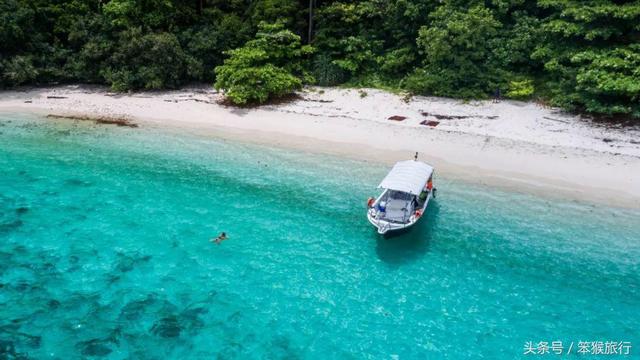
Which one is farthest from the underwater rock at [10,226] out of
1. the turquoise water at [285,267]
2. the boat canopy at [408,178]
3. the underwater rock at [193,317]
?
the boat canopy at [408,178]

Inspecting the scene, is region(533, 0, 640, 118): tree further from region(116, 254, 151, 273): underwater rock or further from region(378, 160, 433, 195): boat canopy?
region(116, 254, 151, 273): underwater rock

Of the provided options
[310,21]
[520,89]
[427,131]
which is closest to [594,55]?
[520,89]

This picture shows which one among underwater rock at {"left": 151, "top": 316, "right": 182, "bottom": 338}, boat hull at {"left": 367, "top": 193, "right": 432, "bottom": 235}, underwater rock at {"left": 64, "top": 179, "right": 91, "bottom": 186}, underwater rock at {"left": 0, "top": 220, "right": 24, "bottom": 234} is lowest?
underwater rock at {"left": 151, "top": 316, "right": 182, "bottom": 338}

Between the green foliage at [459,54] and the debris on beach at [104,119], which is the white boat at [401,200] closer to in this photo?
the green foliage at [459,54]

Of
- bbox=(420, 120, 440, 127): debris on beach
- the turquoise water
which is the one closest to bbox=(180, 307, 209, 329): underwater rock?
the turquoise water

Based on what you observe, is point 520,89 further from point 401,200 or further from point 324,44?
point 401,200

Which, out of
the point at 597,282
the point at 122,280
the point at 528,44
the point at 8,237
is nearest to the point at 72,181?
the point at 8,237

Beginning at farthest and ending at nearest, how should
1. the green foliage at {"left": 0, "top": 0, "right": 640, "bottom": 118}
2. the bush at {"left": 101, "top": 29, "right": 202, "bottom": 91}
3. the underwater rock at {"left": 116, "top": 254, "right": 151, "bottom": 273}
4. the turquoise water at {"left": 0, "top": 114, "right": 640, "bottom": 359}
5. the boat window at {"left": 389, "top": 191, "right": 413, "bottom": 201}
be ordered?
the bush at {"left": 101, "top": 29, "right": 202, "bottom": 91}
the green foliage at {"left": 0, "top": 0, "right": 640, "bottom": 118}
the boat window at {"left": 389, "top": 191, "right": 413, "bottom": 201}
the underwater rock at {"left": 116, "top": 254, "right": 151, "bottom": 273}
the turquoise water at {"left": 0, "top": 114, "right": 640, "bottom": 359}
